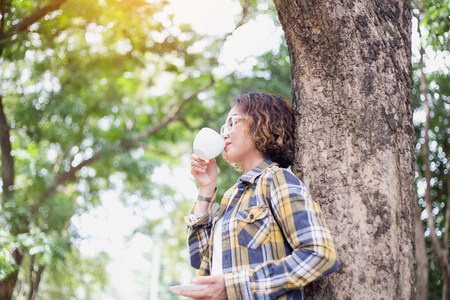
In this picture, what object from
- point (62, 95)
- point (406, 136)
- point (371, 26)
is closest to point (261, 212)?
point (406, 136)

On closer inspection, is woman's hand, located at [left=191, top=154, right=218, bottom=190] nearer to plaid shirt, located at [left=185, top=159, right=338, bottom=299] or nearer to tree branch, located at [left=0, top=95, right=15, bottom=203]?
plaid shirt, located at [left=185, top=159, right=338, bottom=299]

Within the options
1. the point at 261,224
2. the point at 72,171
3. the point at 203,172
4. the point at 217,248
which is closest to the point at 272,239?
the point at 261,224

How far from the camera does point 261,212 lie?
1.69 metres

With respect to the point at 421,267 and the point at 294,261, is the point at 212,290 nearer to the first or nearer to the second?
the point at 294,261

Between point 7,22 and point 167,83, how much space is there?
550cm

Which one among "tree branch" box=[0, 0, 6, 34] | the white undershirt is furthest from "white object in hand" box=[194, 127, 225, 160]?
"tree branch" box=[0, 0, 6, 34]

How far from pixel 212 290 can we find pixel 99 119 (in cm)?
887

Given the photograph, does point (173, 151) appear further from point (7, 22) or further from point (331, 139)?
point (331, 139)

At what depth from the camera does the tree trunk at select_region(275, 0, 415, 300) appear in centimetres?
171

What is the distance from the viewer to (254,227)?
1.69m

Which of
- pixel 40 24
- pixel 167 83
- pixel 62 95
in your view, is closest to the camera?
pixel 40 24

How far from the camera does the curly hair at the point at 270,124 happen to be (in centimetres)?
200

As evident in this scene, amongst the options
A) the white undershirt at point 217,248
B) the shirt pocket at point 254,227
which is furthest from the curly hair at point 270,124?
the shirt pocket at point 254,227

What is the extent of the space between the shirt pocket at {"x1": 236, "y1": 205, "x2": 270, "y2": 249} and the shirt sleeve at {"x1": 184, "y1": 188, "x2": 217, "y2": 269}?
45 centimetres
